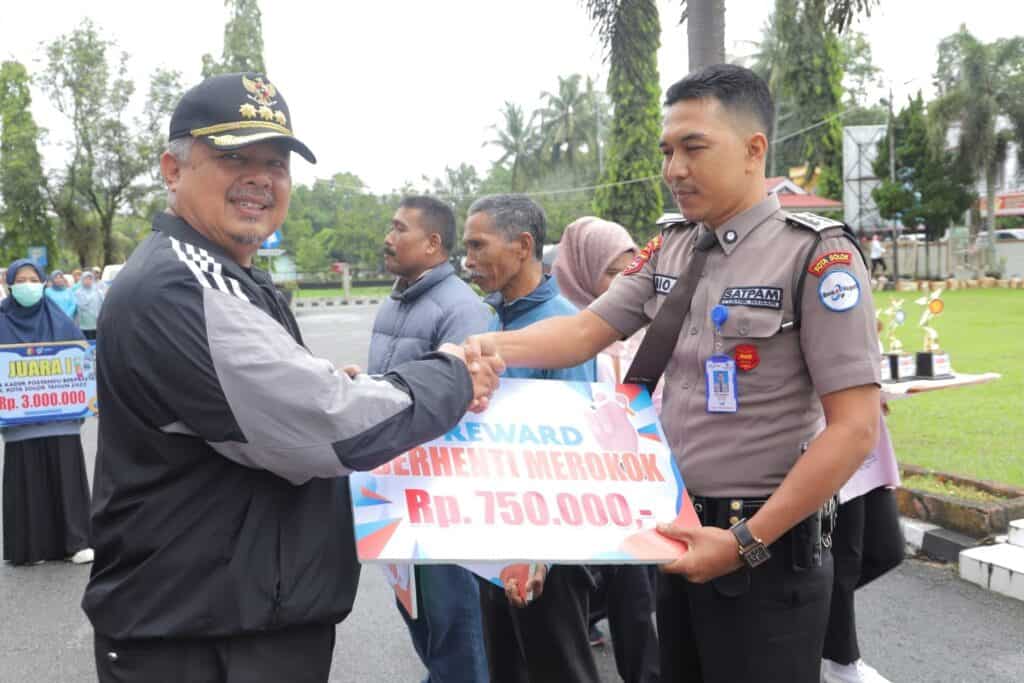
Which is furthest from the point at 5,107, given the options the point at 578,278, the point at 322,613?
the point at 322,613

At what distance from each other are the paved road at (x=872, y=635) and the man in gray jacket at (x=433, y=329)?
0.62m

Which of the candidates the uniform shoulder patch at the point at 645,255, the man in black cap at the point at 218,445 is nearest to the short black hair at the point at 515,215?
the uniform shoulder patch at the point at 645,255

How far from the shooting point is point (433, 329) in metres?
3.59

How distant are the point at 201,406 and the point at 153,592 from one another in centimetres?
39

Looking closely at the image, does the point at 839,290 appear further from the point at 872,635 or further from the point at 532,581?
the point at 872,635

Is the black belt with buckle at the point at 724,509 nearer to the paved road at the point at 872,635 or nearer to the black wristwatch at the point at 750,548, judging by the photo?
the black wristwatch at the point at 750,548

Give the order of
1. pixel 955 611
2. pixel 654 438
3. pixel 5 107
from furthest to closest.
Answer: pixel 5 107 < pixel 955 611 < pixel 654 438

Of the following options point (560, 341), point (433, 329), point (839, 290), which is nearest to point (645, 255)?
point (560, 341)

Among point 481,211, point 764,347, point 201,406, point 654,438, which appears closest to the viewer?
point 201,406

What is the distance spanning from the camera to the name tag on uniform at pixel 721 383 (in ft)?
6.38

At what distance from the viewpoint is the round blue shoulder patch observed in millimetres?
1824

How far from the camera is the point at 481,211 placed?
356 cm

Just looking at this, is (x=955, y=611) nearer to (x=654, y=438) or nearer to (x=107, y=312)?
(x=654, y=438)

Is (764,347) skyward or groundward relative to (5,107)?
groundward
